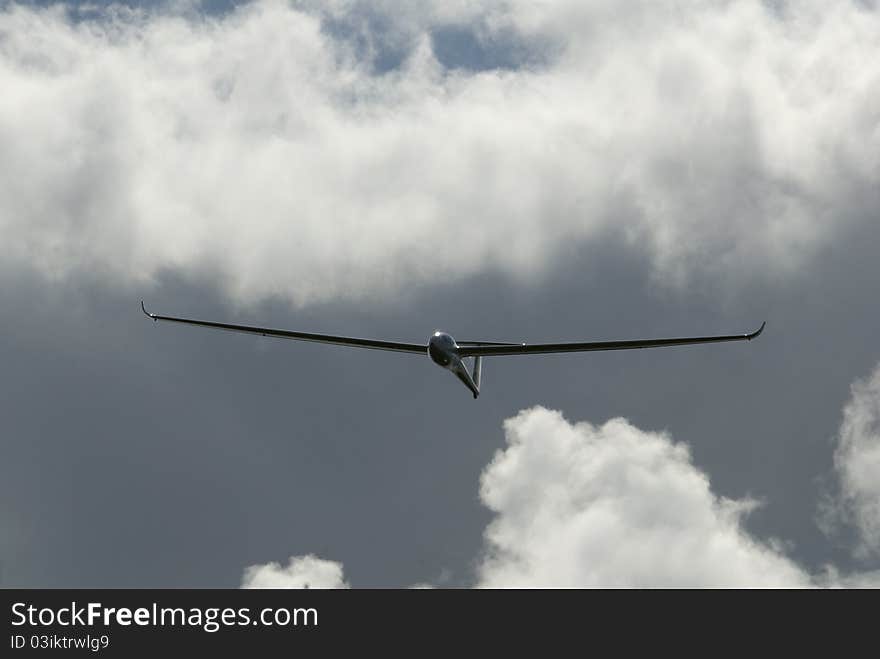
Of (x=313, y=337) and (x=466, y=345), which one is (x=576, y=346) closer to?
(x=466, y=345)

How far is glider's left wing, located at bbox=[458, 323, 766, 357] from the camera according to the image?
78250mm

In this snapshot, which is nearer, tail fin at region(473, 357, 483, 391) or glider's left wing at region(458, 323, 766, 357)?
glider's left wing at region(458, 323, 766, 357)

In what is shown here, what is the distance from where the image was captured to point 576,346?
8075 centimetres

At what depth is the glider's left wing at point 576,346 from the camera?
78250 millimetres

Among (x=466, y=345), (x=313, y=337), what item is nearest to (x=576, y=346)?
(x=466, y=345)

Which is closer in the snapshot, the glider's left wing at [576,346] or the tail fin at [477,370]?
the glider's left wing at [576,346]
